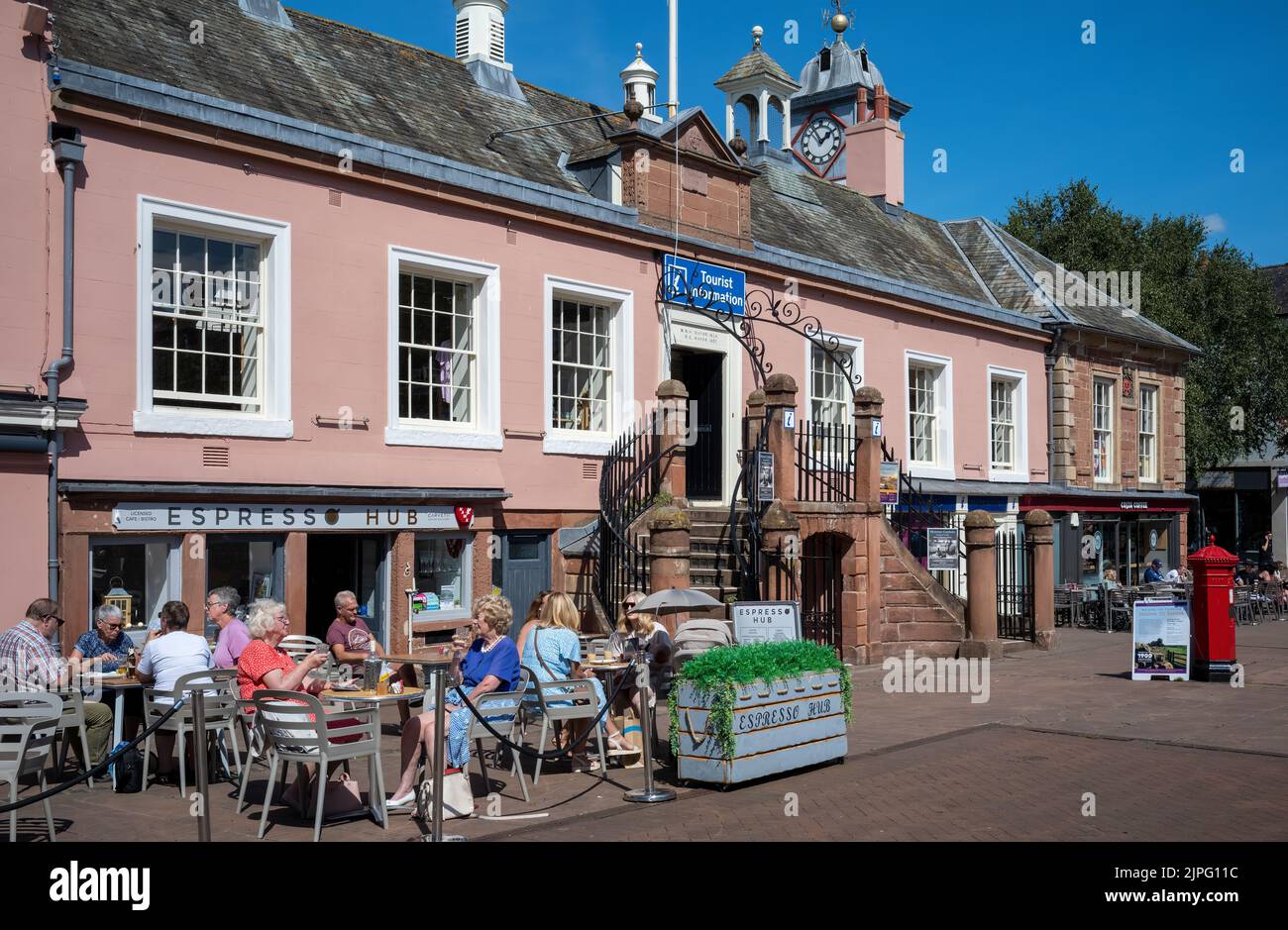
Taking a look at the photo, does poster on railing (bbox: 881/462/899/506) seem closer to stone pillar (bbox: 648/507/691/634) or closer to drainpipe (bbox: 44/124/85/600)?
stone pillar (bbox: 648/507/691/634)

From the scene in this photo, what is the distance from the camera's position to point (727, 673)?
938 cm

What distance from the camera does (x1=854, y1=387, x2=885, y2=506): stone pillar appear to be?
17781 millimetres

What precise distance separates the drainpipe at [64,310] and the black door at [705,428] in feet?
30.8

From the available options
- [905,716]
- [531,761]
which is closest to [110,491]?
[531,761]

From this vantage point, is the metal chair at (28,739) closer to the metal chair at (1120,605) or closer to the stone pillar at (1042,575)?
the stone pillar at (1042,575)

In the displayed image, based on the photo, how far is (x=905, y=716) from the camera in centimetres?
1295

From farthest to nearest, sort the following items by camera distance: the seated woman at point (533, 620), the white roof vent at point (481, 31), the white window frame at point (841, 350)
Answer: the white window frame at point (841, 350)
the white roof vent at point (481, 31)
the seated woman at point (533, 620)

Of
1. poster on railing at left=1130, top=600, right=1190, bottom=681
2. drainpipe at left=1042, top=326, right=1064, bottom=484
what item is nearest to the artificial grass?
poster on railing at left=1130, top=600, right=1190, bottom=681

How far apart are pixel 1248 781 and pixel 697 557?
797 cm

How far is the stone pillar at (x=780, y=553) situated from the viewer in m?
16.1

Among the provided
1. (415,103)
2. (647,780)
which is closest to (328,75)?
(415,103)

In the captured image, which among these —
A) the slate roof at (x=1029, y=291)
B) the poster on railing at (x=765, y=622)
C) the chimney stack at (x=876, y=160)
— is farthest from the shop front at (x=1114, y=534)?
the poster on railing at (x=765, y=622)

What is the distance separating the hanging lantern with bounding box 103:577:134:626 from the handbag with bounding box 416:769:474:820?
4.50m

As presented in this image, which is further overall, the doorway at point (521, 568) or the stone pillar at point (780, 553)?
the stone pillar at point (780, 553)
